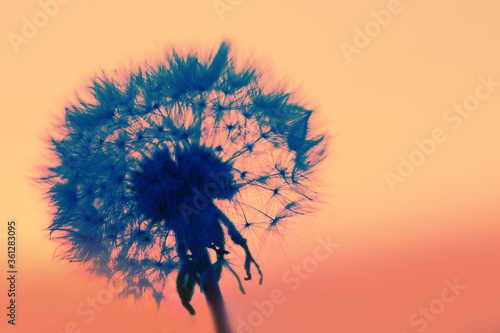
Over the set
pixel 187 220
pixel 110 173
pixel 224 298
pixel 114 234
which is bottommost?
pixel 224 298

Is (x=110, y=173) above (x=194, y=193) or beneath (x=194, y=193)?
above

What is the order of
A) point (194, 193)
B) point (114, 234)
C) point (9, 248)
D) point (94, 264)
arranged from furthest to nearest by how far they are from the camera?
1. point (9, 248)
2. point (94, 264)
3. point (114, 234)
4. point (194, 193)

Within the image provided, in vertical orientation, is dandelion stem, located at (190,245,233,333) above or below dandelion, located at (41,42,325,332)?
below

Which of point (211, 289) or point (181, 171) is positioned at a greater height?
point (181, 171)

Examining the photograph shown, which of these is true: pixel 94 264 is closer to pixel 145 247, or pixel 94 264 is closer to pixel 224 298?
pixel 145 247

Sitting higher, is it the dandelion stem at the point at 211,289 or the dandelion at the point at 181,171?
the dandelion at the point at 181,171

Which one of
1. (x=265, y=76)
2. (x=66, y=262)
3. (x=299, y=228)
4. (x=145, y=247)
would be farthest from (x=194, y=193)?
(x=66, y=262)

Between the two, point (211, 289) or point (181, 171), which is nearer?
point (181, 171)

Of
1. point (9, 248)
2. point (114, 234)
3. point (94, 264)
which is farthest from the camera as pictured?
point (9, 248)
